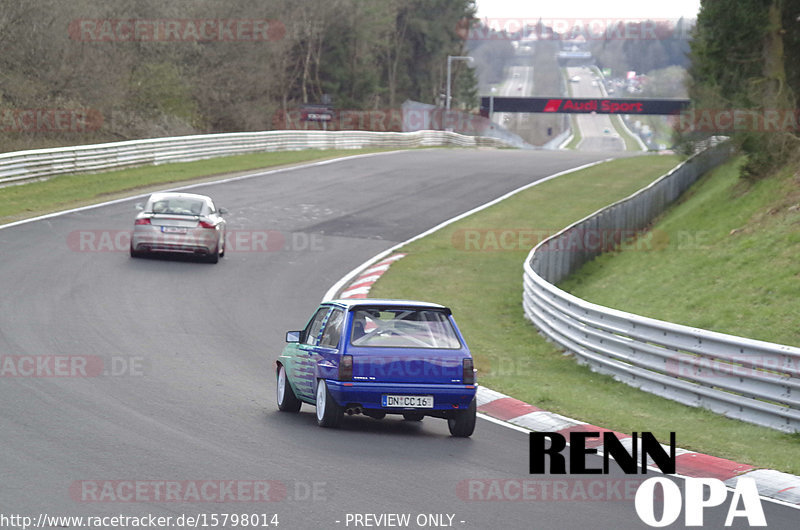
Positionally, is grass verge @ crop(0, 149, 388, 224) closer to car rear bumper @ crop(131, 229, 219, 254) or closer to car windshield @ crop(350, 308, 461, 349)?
car rear bumper @ crop(131, 229, 219, 254)

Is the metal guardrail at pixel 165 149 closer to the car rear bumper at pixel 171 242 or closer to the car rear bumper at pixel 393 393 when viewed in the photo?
the car rear bumper at pixel 171 242

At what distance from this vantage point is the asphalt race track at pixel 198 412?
742 centimetres

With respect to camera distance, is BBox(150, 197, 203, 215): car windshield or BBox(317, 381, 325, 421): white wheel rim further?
BBox(150, 197, 203, 215): car windshield

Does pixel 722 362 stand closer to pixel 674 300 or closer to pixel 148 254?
pixel 674 300

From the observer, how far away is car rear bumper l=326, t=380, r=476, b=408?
33.3 feet

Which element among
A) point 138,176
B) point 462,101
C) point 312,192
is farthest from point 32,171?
point 462,101

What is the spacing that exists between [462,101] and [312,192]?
110 metres

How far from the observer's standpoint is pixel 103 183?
33250 millimetres

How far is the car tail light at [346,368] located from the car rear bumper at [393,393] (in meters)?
0.05

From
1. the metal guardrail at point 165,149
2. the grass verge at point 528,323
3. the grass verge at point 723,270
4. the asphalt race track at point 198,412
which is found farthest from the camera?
the metal guardrail at point 165,149

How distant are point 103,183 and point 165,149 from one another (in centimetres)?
690

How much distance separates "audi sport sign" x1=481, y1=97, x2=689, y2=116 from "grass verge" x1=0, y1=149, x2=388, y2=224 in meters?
59.8

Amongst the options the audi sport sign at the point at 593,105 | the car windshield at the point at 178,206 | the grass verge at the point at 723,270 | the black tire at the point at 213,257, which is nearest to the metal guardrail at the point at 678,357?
the grass verge at the point at 723,270

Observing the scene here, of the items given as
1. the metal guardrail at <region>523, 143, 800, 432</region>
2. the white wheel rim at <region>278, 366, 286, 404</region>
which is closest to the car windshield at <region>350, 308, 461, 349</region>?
the white wheel rim at <region>278, 366, 286, 404</region>
